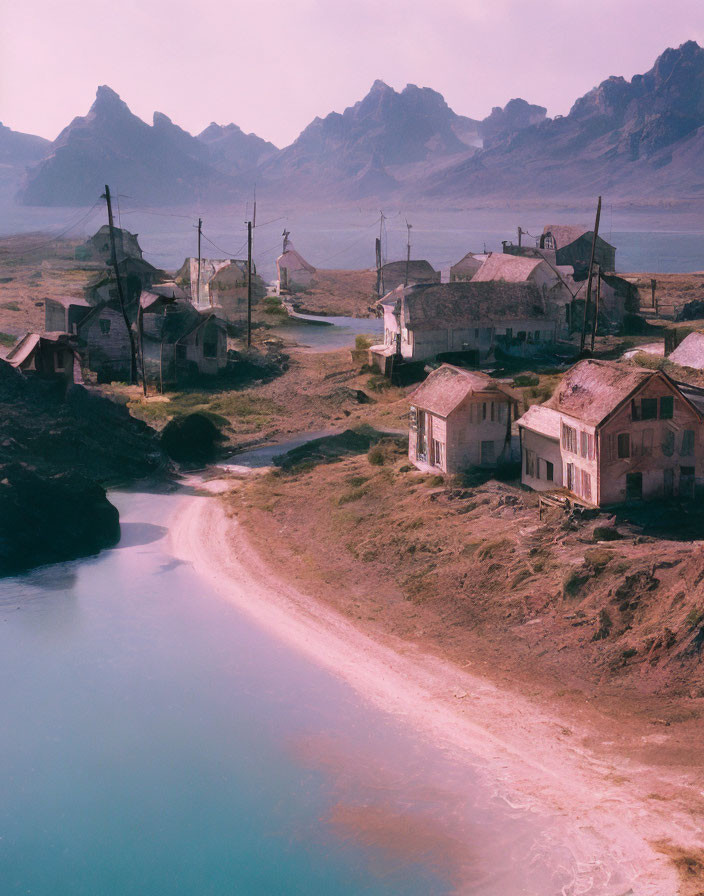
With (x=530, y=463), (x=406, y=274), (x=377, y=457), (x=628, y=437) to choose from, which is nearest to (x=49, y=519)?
(x=377, y=457)

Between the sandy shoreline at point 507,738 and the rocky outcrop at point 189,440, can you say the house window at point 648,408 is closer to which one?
the sandy shoreline at point 507,738

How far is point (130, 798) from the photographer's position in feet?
90.7

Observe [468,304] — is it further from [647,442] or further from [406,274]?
[406,274]

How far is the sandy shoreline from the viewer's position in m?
23.7

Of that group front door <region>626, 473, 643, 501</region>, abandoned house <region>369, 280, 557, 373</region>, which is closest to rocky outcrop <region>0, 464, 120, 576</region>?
front door <region>626, 473, 643, 501</region>

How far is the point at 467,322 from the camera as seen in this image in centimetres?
6638

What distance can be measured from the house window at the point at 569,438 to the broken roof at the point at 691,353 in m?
18.8

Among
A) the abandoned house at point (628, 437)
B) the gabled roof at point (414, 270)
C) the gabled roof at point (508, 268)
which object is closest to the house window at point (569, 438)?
the abandoned house at point (628, 437)

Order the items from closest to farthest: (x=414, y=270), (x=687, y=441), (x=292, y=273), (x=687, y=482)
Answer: (x=687, y=441) < (x=687, y=482) < (x=414, y=270) < (x=292, y=273)

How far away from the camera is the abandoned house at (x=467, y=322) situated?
215 feet

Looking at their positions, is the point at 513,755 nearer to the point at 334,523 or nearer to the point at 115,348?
the point at 334,523

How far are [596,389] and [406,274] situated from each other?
73.0m

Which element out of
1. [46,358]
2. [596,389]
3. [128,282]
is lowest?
[596,389]

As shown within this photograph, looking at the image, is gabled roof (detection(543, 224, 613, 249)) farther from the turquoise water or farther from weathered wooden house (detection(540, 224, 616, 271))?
the turquoise water
